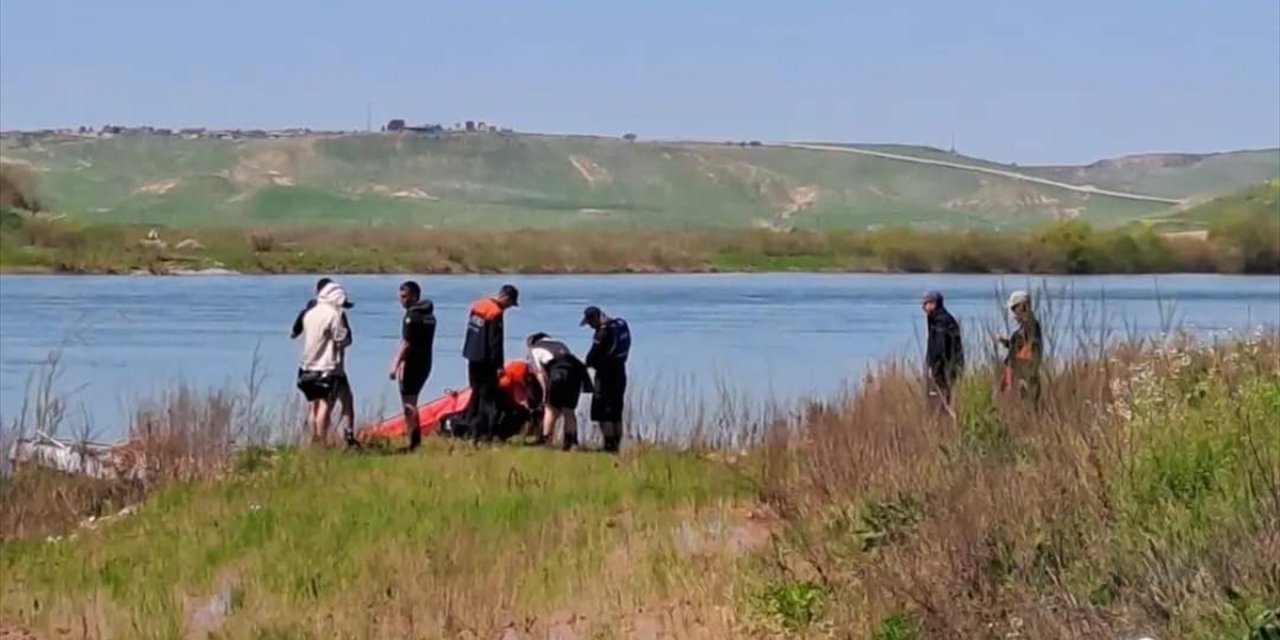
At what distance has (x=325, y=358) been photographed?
59.7 feet

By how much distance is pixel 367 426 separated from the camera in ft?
67.8

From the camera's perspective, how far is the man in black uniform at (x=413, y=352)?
1836 centimetres

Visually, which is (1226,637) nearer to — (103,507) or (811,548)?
(811,548)

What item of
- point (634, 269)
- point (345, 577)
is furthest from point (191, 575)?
point (634, 269)

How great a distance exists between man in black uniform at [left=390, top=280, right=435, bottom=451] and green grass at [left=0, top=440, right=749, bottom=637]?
0.38 m

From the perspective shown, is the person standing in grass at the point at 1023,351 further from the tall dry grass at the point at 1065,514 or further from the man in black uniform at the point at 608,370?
the man in black uniform at the point at 608,370

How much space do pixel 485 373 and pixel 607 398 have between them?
3.52 feet

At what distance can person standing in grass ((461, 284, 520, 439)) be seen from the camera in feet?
60.8

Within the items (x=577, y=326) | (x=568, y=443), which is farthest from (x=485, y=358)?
(x=577, y=326)

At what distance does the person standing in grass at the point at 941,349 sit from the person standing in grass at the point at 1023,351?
98 cm

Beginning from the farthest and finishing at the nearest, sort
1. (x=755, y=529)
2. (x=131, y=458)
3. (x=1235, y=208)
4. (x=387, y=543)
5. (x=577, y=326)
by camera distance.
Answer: (x=1235, y=208) → (x=577, y=326) → (x=131, y=458) → (x=755, y=529) → (x=387, y=543)

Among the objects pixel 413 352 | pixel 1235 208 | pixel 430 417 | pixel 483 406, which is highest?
pixel 1235 208

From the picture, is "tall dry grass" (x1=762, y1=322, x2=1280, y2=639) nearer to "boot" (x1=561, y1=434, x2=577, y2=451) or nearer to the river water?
the river water

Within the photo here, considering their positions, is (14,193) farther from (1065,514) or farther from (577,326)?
(1065,514)
